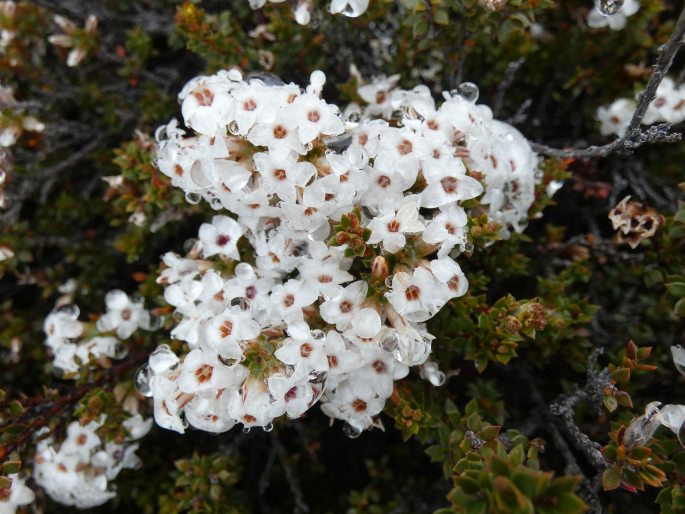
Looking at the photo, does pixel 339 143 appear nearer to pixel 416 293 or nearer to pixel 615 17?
pixel 416 293

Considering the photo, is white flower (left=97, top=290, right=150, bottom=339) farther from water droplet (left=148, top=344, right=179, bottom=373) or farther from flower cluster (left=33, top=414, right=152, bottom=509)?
water droplet (left=148, top=344, right=179, bottom=373)

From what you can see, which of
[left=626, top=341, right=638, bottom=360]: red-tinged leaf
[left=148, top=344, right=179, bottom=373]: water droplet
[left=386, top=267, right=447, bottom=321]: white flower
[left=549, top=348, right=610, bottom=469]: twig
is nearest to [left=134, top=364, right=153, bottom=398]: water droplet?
[left=148, top=344, right=179, bottom=373]: water droplet

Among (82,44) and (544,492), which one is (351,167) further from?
(82,44)

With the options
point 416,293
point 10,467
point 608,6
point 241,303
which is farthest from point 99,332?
point 608,6

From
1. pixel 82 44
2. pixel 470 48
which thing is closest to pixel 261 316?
pixel 470 48

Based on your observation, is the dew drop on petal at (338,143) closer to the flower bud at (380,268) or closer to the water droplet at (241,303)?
the flower bud at (380,268)

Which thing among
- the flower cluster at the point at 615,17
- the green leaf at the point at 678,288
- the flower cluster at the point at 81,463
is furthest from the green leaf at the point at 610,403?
the flower cluster at the point at 81,463
